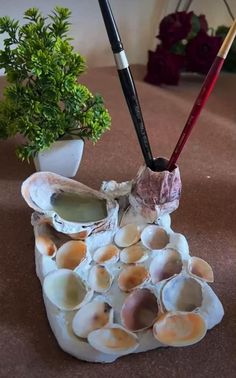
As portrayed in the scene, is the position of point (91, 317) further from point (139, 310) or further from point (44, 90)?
point (44, 90)

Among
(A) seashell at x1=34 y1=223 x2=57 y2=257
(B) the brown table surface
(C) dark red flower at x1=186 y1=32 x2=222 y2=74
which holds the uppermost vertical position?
(C) dark red flower at x1=186 y1=32 x2=222 y2=74

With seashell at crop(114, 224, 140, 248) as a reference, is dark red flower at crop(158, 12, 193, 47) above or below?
above

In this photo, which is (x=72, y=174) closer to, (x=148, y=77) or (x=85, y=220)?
(x=85, y=220)

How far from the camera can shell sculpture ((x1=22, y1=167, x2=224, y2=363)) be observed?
38 cm

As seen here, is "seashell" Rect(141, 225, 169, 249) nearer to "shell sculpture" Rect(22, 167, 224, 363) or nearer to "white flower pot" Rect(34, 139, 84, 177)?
"shell sculpture" Rect(22, 167, 224, 363)

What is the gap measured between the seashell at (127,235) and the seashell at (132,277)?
0.10 feet

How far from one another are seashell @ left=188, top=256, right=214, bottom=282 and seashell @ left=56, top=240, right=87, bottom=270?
10 centimetres

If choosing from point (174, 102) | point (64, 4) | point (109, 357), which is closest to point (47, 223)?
point (109, 357)

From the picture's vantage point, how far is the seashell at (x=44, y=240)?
0.44m

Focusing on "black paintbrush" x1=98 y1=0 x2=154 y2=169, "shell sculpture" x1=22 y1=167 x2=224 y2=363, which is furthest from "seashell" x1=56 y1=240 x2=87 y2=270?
"black paintbrush" x1=98 y1=0 x2=154 y2=169

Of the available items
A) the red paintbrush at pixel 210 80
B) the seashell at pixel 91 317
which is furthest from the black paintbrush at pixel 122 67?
the seashell at pixel 91 317

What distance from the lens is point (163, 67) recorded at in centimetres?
81

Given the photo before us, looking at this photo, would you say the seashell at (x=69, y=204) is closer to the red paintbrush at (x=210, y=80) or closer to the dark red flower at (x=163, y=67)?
the red paintbrush at (x=210, y=80)

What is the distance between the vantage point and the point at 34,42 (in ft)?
1.57
